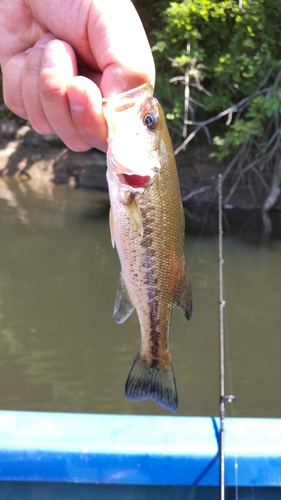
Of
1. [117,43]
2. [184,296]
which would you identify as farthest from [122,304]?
[117,43]

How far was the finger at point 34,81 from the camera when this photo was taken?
4.59 ft

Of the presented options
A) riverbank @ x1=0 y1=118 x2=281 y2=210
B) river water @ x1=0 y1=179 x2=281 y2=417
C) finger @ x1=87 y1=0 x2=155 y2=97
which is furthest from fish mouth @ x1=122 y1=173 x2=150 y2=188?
riverbank @ x1=0 y1=118 x2=281 y2=210

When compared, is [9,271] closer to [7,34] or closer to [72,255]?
[72,255]

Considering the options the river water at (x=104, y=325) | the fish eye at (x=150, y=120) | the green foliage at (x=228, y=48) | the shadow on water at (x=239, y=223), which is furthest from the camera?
the shadow on water at (x=239, y=223)

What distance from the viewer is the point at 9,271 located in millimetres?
7320

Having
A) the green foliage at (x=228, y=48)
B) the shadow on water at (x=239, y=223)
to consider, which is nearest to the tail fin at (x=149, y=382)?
the green foliage at (x=228, y=48)

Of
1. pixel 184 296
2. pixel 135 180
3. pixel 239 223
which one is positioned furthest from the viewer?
pixel 239 223

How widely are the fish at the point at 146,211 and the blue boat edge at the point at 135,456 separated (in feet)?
2.16

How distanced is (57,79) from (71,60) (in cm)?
7

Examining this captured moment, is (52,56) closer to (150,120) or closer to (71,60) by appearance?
(71,60)

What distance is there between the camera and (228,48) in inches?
365

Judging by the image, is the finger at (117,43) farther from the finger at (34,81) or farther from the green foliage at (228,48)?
the green foliage at (228,48)

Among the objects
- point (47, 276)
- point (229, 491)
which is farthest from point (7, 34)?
point (47, 276)

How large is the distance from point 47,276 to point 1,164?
626 cm
